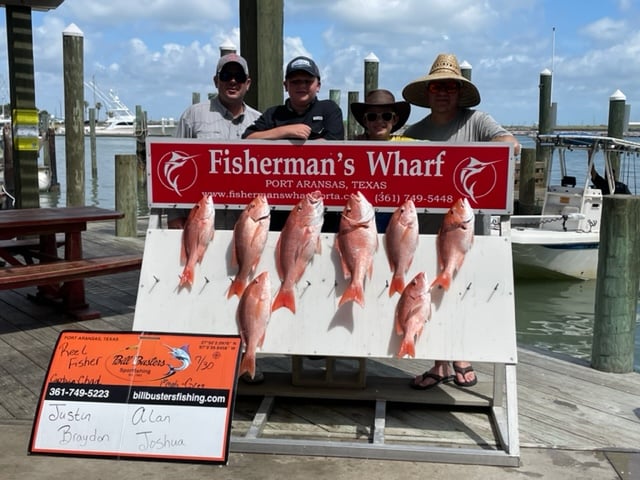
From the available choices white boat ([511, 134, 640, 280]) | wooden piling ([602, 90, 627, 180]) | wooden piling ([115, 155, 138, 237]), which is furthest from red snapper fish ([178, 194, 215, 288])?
wooden piling ([602, 90, 627, 180])

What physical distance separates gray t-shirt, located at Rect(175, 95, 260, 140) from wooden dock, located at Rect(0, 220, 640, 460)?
1457 millimetres

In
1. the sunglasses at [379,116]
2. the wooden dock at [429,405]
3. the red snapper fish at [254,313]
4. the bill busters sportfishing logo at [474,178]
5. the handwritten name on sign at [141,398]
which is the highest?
the sunglasses at [379,116]

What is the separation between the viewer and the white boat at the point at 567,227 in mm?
11766

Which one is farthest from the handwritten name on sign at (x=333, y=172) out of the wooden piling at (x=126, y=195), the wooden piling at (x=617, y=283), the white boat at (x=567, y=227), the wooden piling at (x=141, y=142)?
the wooden piling at (x=141, y=142)

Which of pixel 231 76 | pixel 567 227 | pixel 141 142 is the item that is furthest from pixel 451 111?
pixel 141 142

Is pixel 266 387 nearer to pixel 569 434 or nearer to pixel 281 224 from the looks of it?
pixel 281 224

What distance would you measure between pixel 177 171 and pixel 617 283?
2822 mm

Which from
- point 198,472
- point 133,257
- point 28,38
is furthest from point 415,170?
point 28,38

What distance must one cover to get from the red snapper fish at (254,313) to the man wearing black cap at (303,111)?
32.2 inches

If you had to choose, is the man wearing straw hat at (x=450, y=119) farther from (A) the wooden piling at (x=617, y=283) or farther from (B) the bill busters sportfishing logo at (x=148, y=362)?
(B) the bill busters sportfishing logo at (x=148, y=362)

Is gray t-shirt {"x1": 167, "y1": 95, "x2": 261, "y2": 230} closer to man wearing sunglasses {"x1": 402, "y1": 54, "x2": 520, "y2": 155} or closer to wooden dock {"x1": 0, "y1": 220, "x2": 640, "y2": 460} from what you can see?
man wearing sunglasses {"x1": 402, "y1": 54, "x2": 520, "y2": 155}

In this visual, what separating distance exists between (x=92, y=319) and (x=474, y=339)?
3619 mm

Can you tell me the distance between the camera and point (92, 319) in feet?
18.7

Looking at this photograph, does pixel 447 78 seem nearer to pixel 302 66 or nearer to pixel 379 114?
pixel 379 114
